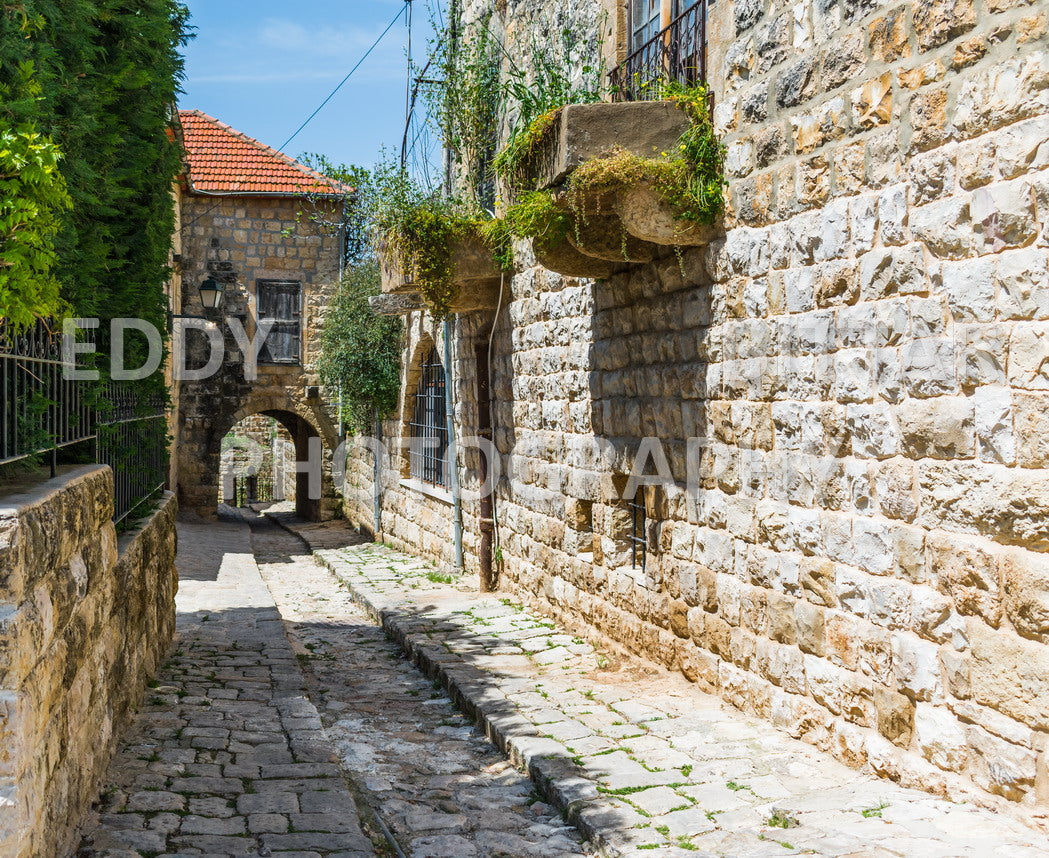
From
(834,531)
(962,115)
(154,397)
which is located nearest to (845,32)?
(962,115)

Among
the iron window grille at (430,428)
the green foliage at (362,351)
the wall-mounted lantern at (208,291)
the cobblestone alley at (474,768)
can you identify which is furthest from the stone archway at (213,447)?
the cobblestone alley at (474,768)

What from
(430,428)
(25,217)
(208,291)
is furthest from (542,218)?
(208,291)

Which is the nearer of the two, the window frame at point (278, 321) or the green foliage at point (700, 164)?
the green foliage at point (700, 164)

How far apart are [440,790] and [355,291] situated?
1197cm

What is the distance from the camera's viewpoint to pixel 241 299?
17.7 m

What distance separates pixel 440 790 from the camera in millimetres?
4777

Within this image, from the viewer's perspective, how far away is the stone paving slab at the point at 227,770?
366 centimetres

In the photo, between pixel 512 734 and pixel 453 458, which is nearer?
pixel 512 734

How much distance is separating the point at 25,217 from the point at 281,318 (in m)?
15.2

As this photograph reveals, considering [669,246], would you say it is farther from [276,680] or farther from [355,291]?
[355,291]

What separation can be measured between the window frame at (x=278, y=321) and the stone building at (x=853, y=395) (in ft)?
38.2

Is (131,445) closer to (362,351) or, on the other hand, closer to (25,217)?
(25,217)

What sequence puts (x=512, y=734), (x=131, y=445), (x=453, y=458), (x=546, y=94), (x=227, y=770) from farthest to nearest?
1. (x=453, y=458)
2. (x=546, y=94)
3. (x=131, y=445)
4. (x=512, y=734)
5. (x=227, y=770)

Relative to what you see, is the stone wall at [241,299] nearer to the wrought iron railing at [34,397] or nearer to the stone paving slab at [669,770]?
the stone paving slab at [669,770]
